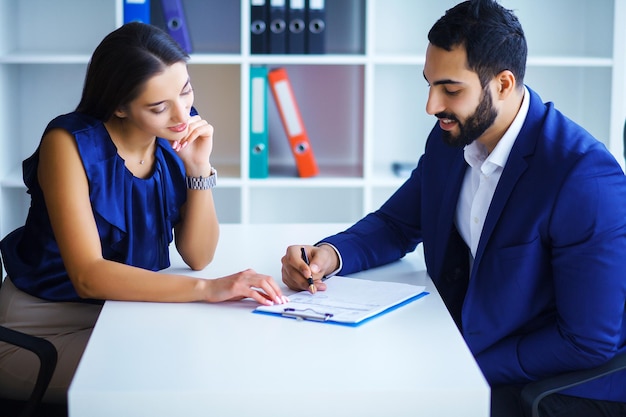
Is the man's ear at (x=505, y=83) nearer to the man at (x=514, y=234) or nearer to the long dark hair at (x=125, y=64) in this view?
the man at (x=514, y=234)

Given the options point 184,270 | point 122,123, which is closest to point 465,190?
point 184,270

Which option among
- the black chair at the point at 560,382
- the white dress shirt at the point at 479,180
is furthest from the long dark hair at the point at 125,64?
the black chair at the point at 560,382

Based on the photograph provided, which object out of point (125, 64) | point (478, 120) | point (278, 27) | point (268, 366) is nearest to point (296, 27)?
point (278, 27)

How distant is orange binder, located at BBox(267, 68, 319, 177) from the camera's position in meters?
3.38

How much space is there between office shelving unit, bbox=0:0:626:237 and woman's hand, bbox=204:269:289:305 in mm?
1766

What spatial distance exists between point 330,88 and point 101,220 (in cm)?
199

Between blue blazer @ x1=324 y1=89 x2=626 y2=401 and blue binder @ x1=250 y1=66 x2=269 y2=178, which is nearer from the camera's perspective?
blue blazer @ x1=324 y1=89 x2=626 y2=401

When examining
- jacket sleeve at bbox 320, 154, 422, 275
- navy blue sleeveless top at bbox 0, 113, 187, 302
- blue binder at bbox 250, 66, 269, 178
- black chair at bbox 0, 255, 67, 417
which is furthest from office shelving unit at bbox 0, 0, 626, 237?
black chair at bbox 0, 255, 67, 417

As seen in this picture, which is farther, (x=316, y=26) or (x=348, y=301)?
(x=316, y=26)

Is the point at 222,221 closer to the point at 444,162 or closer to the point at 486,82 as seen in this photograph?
the point at 444,162

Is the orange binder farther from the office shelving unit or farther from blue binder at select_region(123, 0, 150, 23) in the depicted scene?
blue binder at select_region(123, 0, 150, 23)

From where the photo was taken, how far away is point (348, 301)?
1639 mm

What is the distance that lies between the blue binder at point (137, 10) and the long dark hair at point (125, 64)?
56.5 inches

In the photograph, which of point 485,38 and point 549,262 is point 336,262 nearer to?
point 549,262
